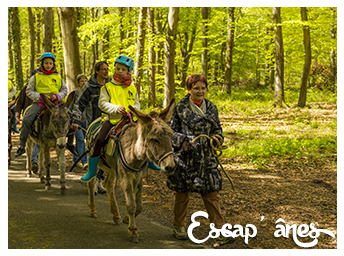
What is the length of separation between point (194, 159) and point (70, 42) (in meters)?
7.48

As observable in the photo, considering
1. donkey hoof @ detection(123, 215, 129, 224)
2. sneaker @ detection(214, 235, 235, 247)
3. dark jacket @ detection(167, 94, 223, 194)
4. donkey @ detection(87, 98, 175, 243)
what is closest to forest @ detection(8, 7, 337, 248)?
sneaker @ detection(214, 235, 235, 247)

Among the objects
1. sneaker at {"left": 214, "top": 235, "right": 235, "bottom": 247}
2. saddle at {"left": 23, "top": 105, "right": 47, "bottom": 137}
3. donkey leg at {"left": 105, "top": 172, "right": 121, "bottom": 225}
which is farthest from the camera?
saddle at {"left": 23, "top": 105, "right": 47, "bottom": 137}

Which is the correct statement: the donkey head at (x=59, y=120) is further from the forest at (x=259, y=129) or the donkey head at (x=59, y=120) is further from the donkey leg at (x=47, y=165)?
the forest at (x=259, y=129)

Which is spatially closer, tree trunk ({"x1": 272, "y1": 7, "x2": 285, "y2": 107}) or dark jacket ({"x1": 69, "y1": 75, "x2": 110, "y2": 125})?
dark jacket ({"x1": 69, "y1": 75, "x2": 110, "y2": 125})

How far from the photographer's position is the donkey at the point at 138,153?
384 centimetres

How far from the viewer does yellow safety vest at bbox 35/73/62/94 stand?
24.5 ft

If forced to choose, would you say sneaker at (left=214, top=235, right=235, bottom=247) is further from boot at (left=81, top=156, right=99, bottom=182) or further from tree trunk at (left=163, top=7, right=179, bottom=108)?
tree trunk at (left=163, top=7, right=179, bottom=108)

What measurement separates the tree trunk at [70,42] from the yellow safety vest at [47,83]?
270cm

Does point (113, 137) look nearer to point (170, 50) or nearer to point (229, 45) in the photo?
point (170, 50)

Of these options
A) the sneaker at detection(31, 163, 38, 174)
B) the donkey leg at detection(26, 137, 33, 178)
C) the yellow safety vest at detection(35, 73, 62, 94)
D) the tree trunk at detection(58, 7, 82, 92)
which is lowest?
the sneaker at detection(31, 163, 38, 174)

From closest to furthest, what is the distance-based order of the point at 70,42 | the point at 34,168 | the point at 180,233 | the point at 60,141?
the point at 180,233
the point at 60,141
the point at 34,168
the point at 70,42

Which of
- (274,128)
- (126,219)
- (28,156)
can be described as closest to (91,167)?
(126,219)

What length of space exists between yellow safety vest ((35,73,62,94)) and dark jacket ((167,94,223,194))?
439 cm

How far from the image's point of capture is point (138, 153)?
4.24 m
